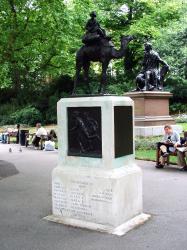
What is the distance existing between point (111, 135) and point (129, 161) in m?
0.77

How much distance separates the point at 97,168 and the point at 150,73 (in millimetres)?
16084

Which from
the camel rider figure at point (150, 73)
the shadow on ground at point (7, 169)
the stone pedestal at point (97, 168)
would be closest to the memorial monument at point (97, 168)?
the stone pedestal at point (97, 168)

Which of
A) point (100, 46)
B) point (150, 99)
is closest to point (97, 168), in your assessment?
point (100, 46)

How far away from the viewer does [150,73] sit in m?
22.9

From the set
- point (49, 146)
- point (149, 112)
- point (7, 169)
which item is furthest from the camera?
point (149, 112)

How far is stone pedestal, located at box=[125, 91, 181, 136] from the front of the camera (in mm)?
21641

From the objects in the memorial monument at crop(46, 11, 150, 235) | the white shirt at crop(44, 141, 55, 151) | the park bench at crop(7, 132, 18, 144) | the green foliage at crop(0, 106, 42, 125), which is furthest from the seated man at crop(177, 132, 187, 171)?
the green foliage at crop(0, 106, 42, 125)

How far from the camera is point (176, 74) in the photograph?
37.2 metres

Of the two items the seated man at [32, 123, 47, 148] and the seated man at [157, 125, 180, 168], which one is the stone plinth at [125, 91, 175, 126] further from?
the seated man at [157, 125, 180, 168]

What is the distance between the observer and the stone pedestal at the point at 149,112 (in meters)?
21.6

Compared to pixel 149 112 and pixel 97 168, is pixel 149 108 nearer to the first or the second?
pixel 149 112

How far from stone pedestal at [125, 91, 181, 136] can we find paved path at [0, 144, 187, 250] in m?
9.01

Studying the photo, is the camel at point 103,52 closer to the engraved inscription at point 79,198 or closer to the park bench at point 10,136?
the engraved inscription at point 79,198

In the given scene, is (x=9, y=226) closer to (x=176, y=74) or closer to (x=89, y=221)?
(x=89, y=221)
